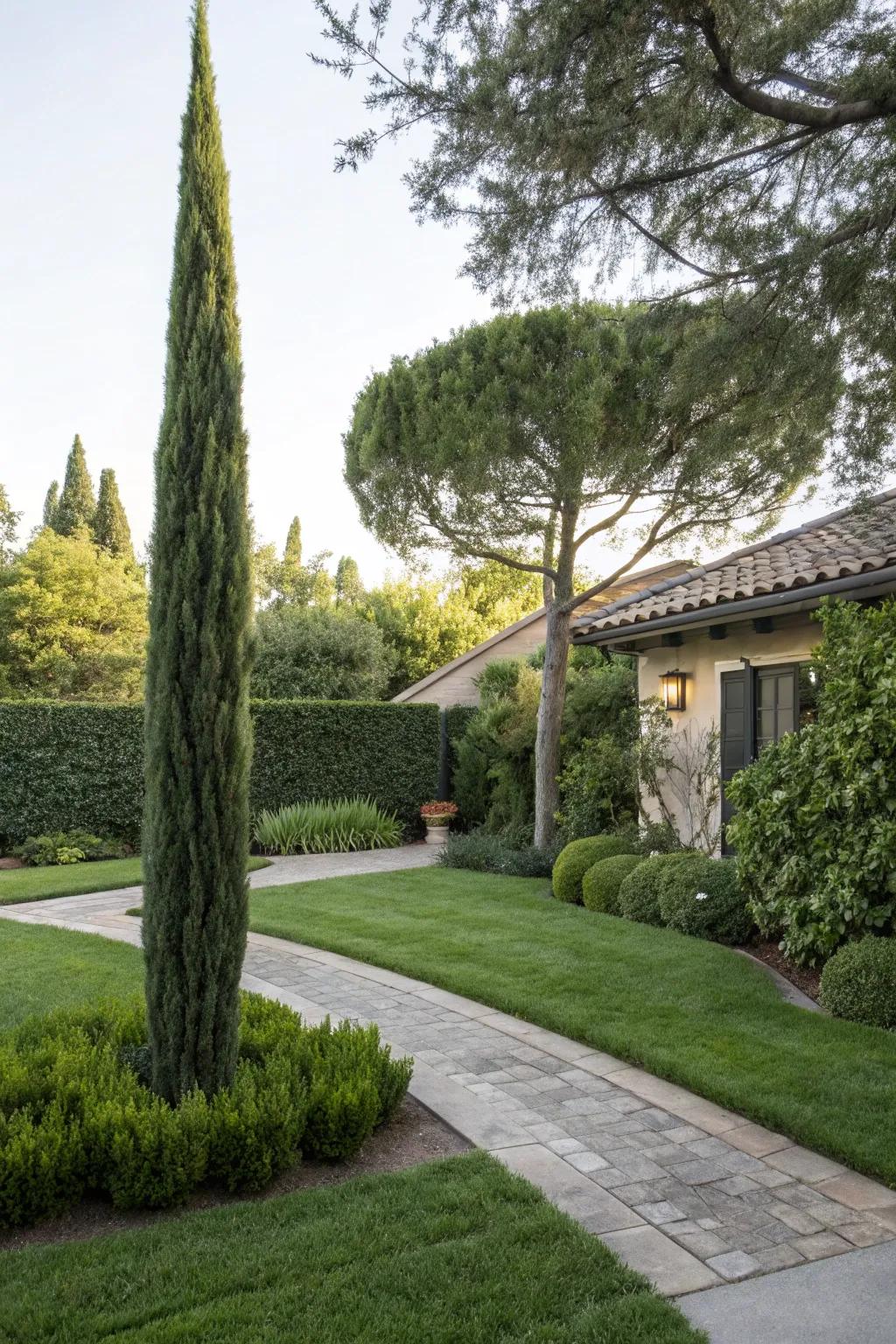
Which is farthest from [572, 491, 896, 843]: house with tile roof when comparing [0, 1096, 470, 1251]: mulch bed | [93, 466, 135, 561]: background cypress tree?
[93, 466, 135, 561]: background cypress tree

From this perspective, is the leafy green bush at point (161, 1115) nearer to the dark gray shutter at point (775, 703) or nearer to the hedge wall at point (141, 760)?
the dark gray shutter at point (775, 703)

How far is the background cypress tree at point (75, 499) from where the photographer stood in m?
31.9

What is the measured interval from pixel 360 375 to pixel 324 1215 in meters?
12.5

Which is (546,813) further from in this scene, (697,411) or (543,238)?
(543,238)

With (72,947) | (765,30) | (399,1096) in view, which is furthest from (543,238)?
(72,947)

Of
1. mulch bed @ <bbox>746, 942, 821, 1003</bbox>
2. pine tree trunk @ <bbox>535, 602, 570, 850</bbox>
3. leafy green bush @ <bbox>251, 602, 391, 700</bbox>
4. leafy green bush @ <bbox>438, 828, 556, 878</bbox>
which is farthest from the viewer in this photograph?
leafy green bush @ <bbox>251, 602, 391, 700</bbox>

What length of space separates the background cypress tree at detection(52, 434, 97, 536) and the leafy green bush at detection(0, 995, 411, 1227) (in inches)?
1181

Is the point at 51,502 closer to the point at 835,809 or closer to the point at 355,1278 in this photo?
the point at 835,809

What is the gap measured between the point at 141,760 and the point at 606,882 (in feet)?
25.8

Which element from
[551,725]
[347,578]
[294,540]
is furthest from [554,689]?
[294,540]

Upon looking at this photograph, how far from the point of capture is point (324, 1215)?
11.0 feet

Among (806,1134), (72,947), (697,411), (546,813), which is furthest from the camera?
(546,813)

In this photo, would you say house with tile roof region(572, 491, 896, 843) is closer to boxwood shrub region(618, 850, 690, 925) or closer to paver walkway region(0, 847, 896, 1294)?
boxwood shrub region(618, 850, 690, 925)

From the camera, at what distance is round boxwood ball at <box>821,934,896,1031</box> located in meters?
5.52
